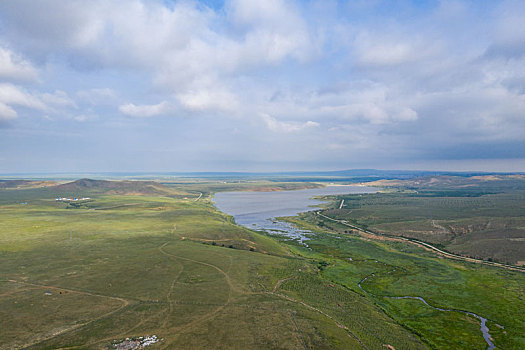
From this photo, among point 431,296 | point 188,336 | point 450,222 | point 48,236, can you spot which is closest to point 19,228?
point 48,236

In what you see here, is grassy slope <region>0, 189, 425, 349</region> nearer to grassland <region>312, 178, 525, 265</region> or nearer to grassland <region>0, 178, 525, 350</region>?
grassland <region>0, 178, 525, 350</region>

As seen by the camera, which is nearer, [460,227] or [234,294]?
[234,294]

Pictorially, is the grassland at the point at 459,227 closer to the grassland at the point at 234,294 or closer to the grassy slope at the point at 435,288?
the grassy slope at the point at 435,288

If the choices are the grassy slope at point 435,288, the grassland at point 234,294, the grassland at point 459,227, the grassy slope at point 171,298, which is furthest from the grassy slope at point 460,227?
the grassy slope at point 171,298

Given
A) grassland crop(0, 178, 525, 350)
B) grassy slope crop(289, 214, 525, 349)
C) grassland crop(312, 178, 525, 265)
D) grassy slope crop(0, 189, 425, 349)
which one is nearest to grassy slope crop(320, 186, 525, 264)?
grassland crop(312, 178, 525, 265)

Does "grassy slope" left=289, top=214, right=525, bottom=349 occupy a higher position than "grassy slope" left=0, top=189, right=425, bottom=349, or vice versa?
"grassy slope" left=0, top=189, right=425, bottom=349

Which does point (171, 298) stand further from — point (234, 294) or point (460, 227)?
point (460, 227)

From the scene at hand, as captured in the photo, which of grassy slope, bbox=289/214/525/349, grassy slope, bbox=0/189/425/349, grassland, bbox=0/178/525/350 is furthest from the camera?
grassy slope, bbox=289/214/525/349

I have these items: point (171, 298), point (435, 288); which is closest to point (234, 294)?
point (171, 298)
